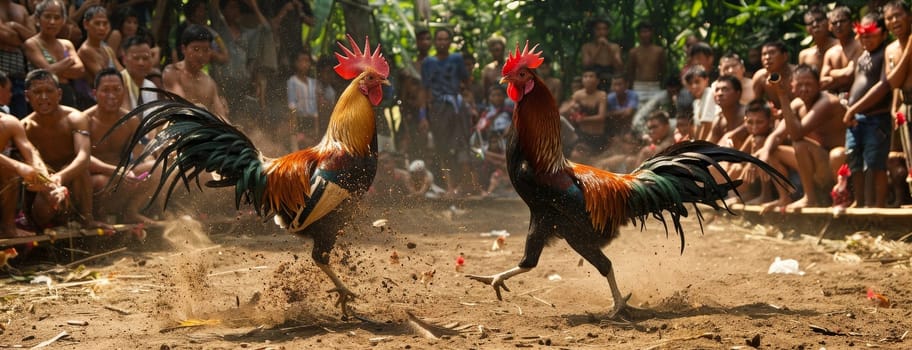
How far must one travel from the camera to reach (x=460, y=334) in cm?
491

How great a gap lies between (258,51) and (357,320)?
232 inches

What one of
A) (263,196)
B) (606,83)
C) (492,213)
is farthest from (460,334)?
(606,83)

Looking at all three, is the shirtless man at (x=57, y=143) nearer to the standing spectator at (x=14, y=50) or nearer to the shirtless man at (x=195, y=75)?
the standing spectator at (x=14, y=50)

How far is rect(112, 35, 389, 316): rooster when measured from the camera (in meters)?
5.20

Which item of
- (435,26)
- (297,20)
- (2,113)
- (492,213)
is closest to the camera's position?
(2,113)

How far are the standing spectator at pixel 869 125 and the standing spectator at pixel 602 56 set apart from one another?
4790 millimetres

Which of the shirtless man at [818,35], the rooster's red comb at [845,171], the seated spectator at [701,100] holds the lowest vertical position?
the rooster's red comb at [845,171]

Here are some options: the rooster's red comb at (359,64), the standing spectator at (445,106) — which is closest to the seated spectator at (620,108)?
the standing spectator at (445,106)

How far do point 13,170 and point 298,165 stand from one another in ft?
8.27

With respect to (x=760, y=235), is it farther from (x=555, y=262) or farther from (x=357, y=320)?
(x=357, y=320)

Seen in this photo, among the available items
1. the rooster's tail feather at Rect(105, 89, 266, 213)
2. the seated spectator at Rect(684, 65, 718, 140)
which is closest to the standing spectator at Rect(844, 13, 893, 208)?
the seated spectator at Rect(684, 65, 718, 140)

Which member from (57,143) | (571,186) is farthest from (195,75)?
(571,186)

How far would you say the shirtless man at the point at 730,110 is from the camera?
8.90 meters

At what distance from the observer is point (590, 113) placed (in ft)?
39.6
